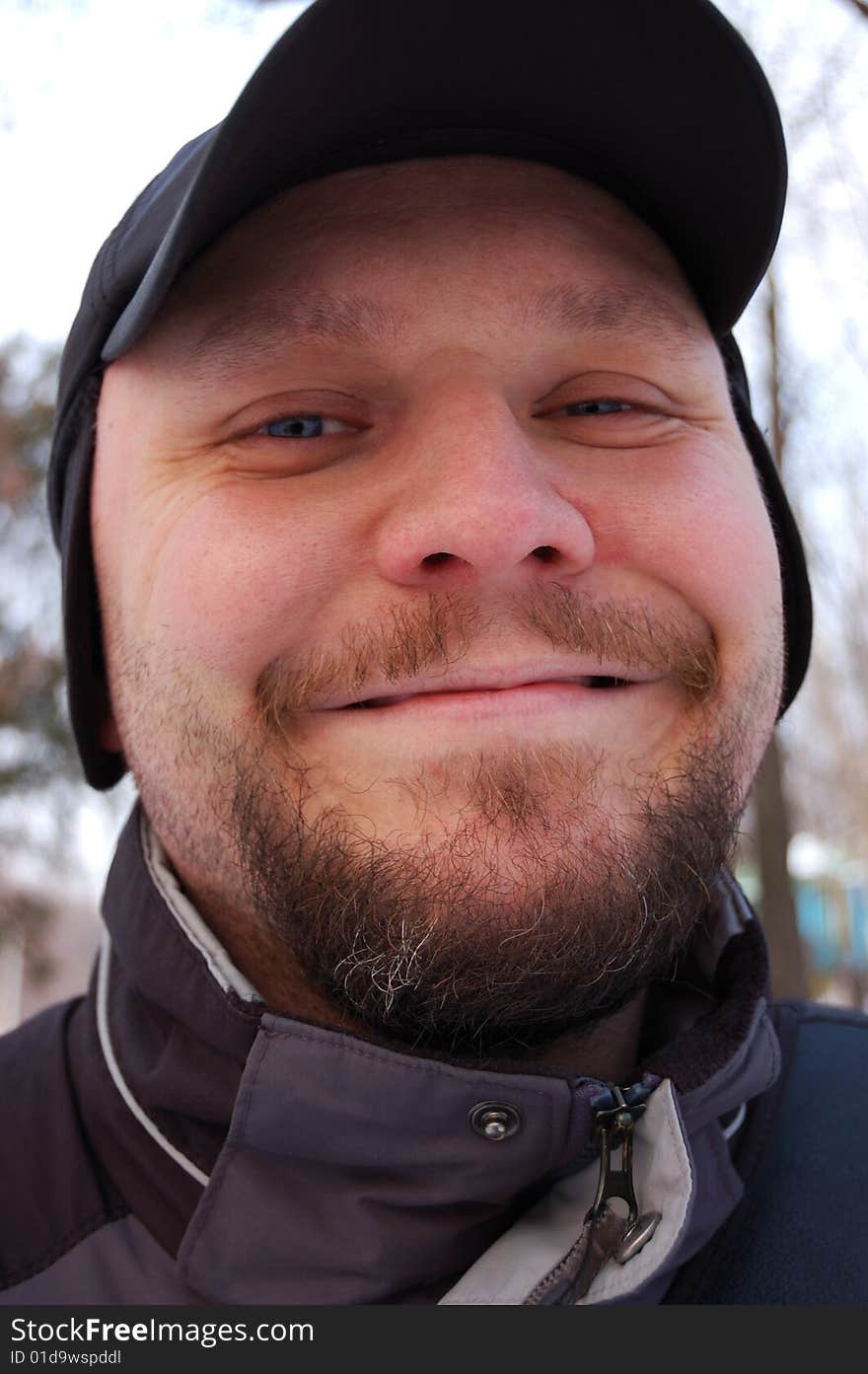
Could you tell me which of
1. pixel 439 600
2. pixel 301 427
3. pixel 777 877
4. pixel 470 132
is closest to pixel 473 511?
pixel 439 600

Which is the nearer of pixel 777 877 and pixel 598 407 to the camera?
pixel 598 407

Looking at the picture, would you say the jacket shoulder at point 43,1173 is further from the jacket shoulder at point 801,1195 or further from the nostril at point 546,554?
the nostril at point 546,554

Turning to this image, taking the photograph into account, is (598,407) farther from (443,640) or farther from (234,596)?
(234,596)

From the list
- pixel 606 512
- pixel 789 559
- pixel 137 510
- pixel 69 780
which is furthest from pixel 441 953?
pixel 69 780

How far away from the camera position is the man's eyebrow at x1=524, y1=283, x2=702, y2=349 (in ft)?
4.83

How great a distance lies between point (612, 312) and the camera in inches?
60.1

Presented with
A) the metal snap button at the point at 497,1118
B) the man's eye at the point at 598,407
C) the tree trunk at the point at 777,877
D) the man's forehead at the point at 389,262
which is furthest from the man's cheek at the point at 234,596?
the tree trunk at the point at 777,877

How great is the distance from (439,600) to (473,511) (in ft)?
0.40

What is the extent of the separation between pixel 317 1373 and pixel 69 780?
533cm

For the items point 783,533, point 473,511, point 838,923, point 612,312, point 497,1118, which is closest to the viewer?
point 497,1118

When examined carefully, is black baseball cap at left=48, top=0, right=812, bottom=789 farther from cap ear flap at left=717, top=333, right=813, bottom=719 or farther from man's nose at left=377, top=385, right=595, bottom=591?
man's nose at left=377, top=385, right=595, bottom=591

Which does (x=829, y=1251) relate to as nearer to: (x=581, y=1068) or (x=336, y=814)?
(x=581, y=1068)

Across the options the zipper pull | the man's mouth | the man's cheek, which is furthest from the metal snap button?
the man's cheek

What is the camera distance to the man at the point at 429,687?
4.03 feet
